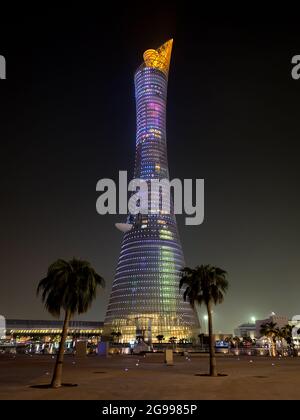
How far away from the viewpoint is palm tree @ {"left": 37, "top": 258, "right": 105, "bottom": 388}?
2714cm

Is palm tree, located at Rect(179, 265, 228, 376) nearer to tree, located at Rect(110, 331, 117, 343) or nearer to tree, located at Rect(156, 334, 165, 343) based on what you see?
tree, located at Rect(156, 334, 165, 343)

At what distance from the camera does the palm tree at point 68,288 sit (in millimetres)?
27141

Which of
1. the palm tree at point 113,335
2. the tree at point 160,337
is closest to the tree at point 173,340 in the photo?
the tree at point 160,337

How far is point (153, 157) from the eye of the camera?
13250 centimetres

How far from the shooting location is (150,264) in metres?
130

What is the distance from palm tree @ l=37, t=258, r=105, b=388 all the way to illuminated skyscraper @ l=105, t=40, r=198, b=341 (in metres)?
103

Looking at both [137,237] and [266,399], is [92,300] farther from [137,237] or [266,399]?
[137,237]

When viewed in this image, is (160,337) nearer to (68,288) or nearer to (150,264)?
(150,264)

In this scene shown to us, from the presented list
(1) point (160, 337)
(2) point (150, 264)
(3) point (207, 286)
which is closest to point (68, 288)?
(3) point (207, 286)

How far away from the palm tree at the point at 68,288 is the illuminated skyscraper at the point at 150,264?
10310cm

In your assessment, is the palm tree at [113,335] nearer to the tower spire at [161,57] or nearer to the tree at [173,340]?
the tree at [173,340]

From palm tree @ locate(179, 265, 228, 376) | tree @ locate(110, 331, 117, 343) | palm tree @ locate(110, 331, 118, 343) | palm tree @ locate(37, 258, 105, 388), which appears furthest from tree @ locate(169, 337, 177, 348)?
palm tree @ locate(37, 258, 105, 388)

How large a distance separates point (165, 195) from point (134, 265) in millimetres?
23889
